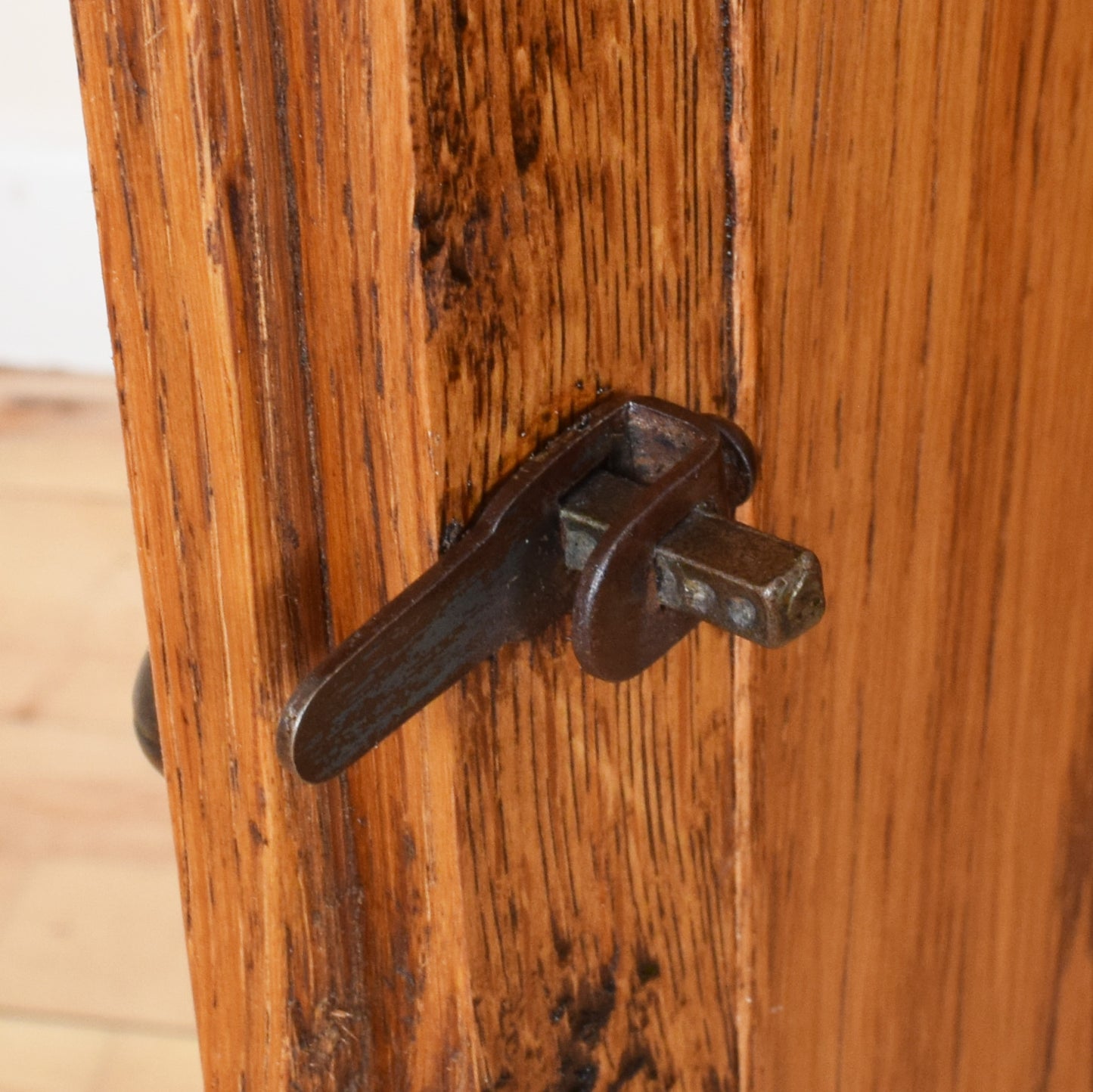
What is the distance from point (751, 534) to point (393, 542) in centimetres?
9

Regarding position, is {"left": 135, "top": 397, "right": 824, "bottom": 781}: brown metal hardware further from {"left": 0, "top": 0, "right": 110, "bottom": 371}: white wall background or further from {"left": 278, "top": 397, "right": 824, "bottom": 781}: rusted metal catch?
{"left": 0, "top": 0, "right": 110, "bottom": 371}: white wall background

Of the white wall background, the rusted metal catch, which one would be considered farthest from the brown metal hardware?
the white wall background

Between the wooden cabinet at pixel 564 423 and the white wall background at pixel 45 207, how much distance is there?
2.17 m

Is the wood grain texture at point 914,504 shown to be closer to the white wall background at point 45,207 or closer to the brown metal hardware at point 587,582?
the brown metal hardware at point 587,582

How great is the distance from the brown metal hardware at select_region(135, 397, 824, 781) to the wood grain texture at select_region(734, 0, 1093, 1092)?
0.18 ft

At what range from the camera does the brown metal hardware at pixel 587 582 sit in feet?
1.17

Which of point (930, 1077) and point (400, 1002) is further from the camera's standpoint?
point (930, 1077)

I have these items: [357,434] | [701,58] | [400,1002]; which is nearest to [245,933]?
[400,1002]

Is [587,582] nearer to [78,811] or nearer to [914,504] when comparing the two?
[914,504]

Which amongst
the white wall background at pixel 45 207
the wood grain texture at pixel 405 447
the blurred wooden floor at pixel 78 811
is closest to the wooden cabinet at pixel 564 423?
the wood grain texture at pixel 405 447

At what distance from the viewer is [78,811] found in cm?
171

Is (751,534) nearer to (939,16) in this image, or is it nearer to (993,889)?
(939,16)

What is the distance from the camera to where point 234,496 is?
0.38 metres

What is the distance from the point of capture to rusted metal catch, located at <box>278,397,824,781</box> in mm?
355
